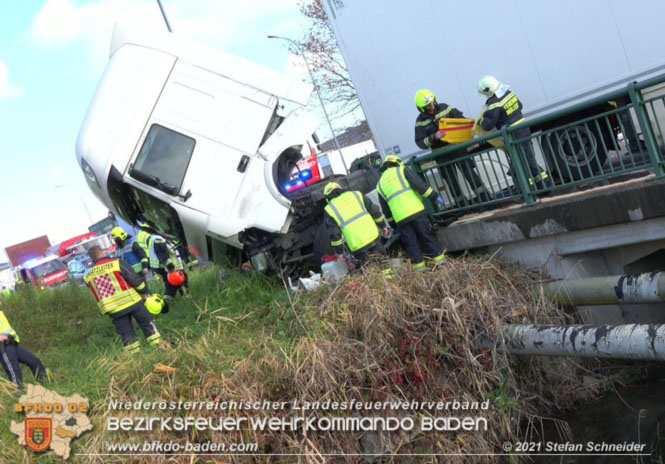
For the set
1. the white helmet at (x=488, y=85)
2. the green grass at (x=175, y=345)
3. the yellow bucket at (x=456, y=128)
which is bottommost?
the green grass at (x=175, y=345)

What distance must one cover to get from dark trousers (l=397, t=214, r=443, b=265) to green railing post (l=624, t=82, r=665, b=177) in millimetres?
2467

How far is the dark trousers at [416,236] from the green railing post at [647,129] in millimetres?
2467

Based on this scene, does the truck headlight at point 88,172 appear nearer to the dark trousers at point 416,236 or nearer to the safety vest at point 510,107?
the dark trousers at point 416,236

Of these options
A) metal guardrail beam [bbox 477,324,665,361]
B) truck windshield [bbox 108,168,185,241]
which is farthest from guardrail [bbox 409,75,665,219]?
truck windshield [bbox 108,168,185,241]

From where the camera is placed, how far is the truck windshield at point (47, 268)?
2494 centimetres

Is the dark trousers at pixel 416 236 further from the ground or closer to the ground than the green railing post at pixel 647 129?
closer to the ground

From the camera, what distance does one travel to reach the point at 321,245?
7.90 meters

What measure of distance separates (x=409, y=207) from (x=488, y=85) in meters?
1.55

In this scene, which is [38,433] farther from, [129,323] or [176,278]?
[176,278]

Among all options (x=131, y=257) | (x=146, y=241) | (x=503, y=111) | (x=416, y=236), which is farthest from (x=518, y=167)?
(x=131, y=257)

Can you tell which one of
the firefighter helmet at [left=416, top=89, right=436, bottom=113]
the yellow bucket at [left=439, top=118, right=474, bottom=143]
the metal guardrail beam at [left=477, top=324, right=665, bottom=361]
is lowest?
the metal guardrail beam at [left=477, top=324, right=665, bottom=361]

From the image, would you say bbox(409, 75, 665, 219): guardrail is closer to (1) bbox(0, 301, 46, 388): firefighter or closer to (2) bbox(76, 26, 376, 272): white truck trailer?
(2) bbox(76, 26, 376, 272): white truck trailer

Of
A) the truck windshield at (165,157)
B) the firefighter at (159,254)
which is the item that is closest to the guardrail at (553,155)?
the truck windshield at (165,157)

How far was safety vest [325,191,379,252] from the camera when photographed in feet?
22.8
